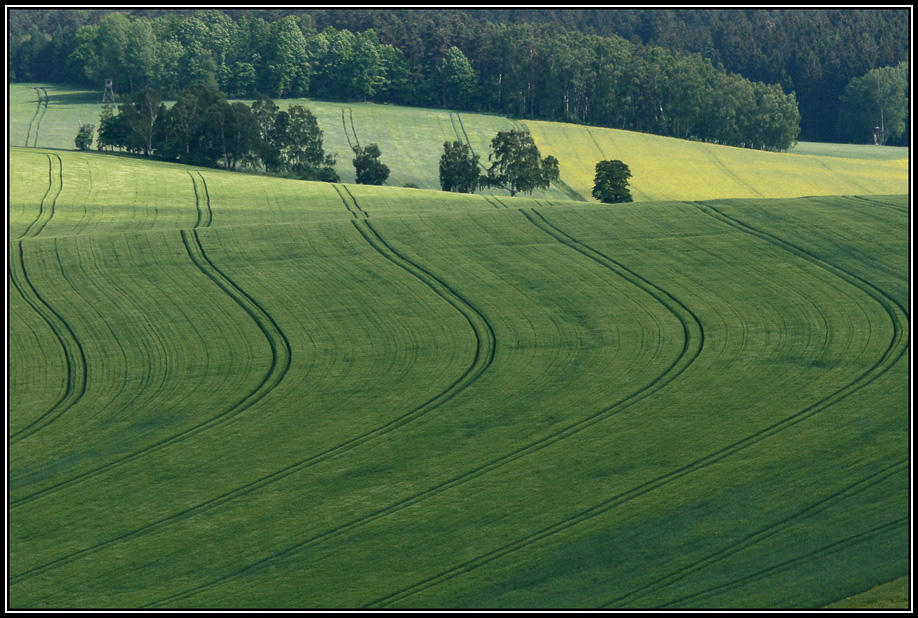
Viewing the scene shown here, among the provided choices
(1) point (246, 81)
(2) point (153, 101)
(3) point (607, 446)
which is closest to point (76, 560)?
(3) point (607, 446)

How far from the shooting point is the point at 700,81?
130 meters

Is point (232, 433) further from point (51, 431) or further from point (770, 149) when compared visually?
point (770, 149)

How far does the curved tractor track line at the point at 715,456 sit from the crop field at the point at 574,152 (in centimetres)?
5613

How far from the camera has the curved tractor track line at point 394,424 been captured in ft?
59.8

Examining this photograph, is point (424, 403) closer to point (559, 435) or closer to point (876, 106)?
point (559, 435)

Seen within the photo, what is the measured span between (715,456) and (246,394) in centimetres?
1137

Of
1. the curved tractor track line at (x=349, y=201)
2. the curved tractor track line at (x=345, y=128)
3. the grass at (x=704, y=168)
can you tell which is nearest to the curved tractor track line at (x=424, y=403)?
the curved tractor track line at (x=349, y=201)

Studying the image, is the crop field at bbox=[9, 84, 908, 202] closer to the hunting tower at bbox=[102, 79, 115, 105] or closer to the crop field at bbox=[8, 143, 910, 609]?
the hunting tower at bbox=[102, 79, 115, 105]

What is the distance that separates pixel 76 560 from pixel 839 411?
16.3 m

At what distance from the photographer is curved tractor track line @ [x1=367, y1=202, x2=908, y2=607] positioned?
17.1m

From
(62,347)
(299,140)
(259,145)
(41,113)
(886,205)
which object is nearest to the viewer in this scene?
(62,347)

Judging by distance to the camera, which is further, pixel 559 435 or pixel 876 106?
pixel 876 106

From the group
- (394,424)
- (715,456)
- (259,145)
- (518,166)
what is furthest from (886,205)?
(259,145)

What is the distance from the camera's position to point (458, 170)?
260 feet
